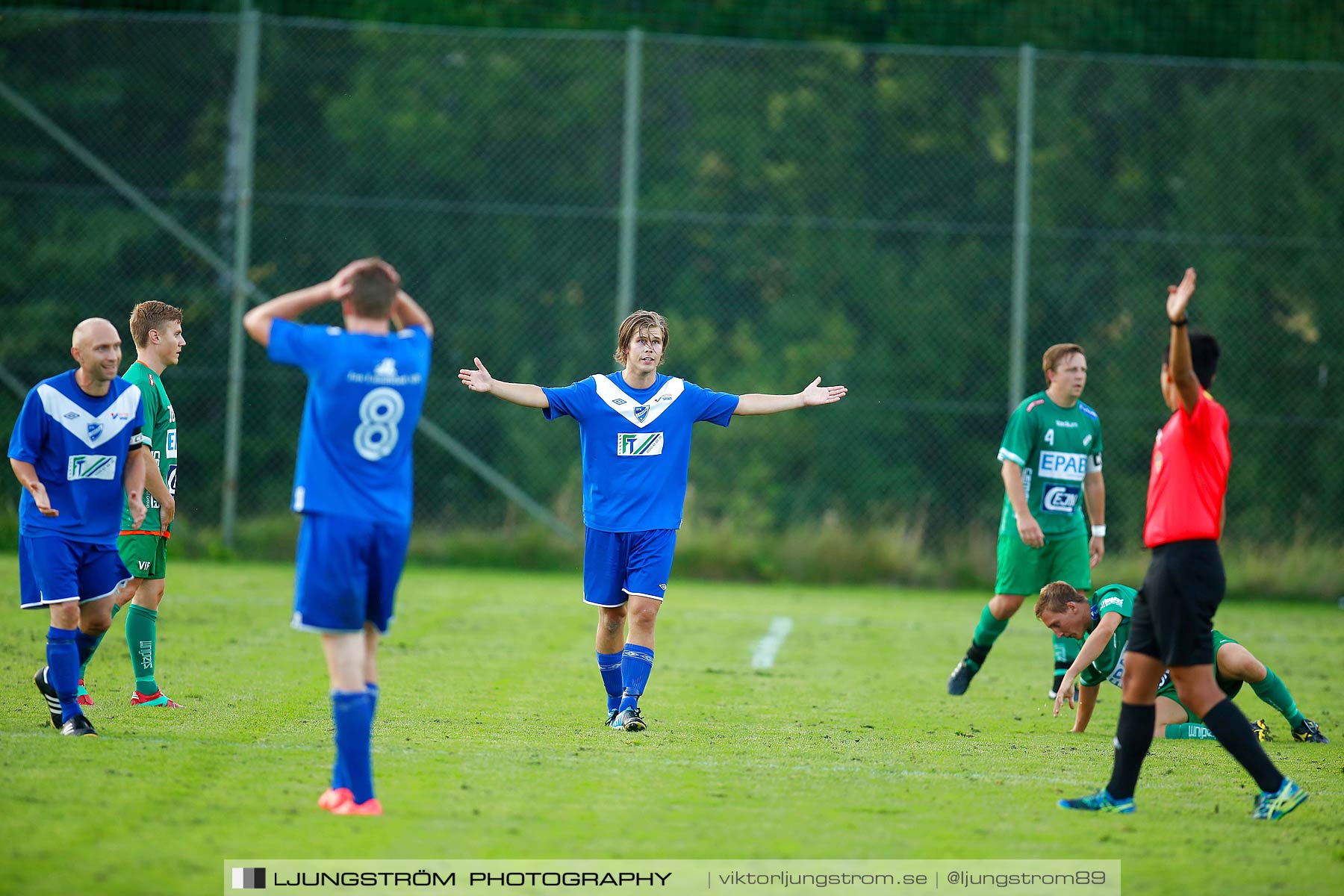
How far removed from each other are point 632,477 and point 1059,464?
295cm

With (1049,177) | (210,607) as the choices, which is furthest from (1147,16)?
(210,607)

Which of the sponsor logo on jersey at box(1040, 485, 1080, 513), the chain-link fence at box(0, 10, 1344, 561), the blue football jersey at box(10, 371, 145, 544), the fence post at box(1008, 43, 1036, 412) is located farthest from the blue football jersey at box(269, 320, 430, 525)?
the fence post at box(1008, 43, 1036, 412)

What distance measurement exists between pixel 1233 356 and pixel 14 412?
47.7 feet

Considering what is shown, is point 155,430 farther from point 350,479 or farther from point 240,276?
point 240,276

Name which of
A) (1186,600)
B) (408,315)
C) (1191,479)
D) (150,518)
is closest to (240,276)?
(150,518)

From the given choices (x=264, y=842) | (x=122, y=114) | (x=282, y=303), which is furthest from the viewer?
(x=122, y=114)

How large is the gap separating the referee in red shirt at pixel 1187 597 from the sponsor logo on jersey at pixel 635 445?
8.10ft

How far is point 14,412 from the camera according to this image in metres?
16.3

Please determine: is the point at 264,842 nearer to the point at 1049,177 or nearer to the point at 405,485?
the point at 405,485

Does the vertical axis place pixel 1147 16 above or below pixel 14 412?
above

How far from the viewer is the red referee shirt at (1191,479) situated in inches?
201

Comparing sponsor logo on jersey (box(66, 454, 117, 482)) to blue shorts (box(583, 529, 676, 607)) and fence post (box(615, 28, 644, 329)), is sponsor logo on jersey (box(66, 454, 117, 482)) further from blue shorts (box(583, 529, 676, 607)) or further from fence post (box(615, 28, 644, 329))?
fence post (box(615, 28, 644, 329))

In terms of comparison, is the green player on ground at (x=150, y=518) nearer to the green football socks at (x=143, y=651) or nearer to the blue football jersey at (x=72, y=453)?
the green football socks at (x=143, y=651)

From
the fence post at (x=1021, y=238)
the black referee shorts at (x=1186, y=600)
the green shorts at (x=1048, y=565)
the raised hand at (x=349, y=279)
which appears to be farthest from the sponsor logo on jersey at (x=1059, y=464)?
the fence post at (x=1021, y=238)
